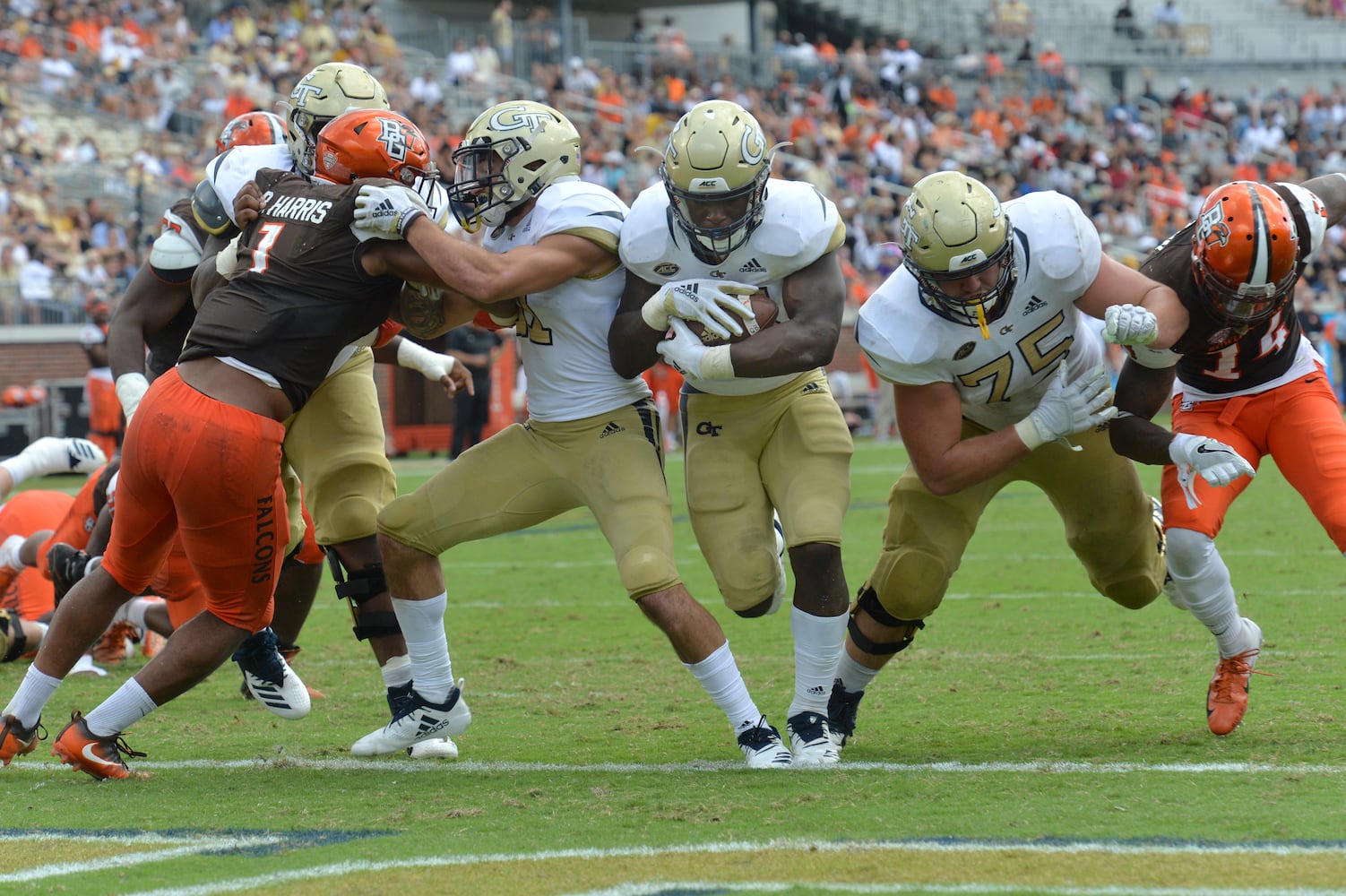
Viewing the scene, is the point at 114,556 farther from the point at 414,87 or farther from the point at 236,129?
the point at 414,87

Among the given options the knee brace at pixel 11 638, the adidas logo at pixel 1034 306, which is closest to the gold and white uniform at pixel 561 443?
the adidas logo at pixel 1034 306

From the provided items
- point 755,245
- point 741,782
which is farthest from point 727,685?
point 755,245

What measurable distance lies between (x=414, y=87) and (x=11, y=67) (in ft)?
17.1

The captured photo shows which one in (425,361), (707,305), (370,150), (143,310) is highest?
(370,150)

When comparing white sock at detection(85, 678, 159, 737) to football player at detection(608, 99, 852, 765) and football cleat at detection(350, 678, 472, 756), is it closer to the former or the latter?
football cleat at detection(350, 678, 472, 756)

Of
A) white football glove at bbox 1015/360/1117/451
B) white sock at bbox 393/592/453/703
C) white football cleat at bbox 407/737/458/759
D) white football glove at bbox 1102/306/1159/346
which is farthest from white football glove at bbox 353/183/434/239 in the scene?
white football glove at bbox 1102/306/1159/346

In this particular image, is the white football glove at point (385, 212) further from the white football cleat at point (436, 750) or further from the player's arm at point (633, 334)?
the white football cleat at point (436, 750)

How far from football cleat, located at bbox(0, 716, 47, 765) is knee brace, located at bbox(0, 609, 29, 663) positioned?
212 centimetres

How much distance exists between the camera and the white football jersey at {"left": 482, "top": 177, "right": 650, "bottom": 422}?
185 inches

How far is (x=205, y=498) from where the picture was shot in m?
4.37

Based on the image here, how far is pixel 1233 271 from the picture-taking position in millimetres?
4508

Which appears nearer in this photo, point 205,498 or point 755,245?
point 205,498

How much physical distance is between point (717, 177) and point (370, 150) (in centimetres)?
106

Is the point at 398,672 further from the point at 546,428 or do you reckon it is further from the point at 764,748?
the point at 764,748
